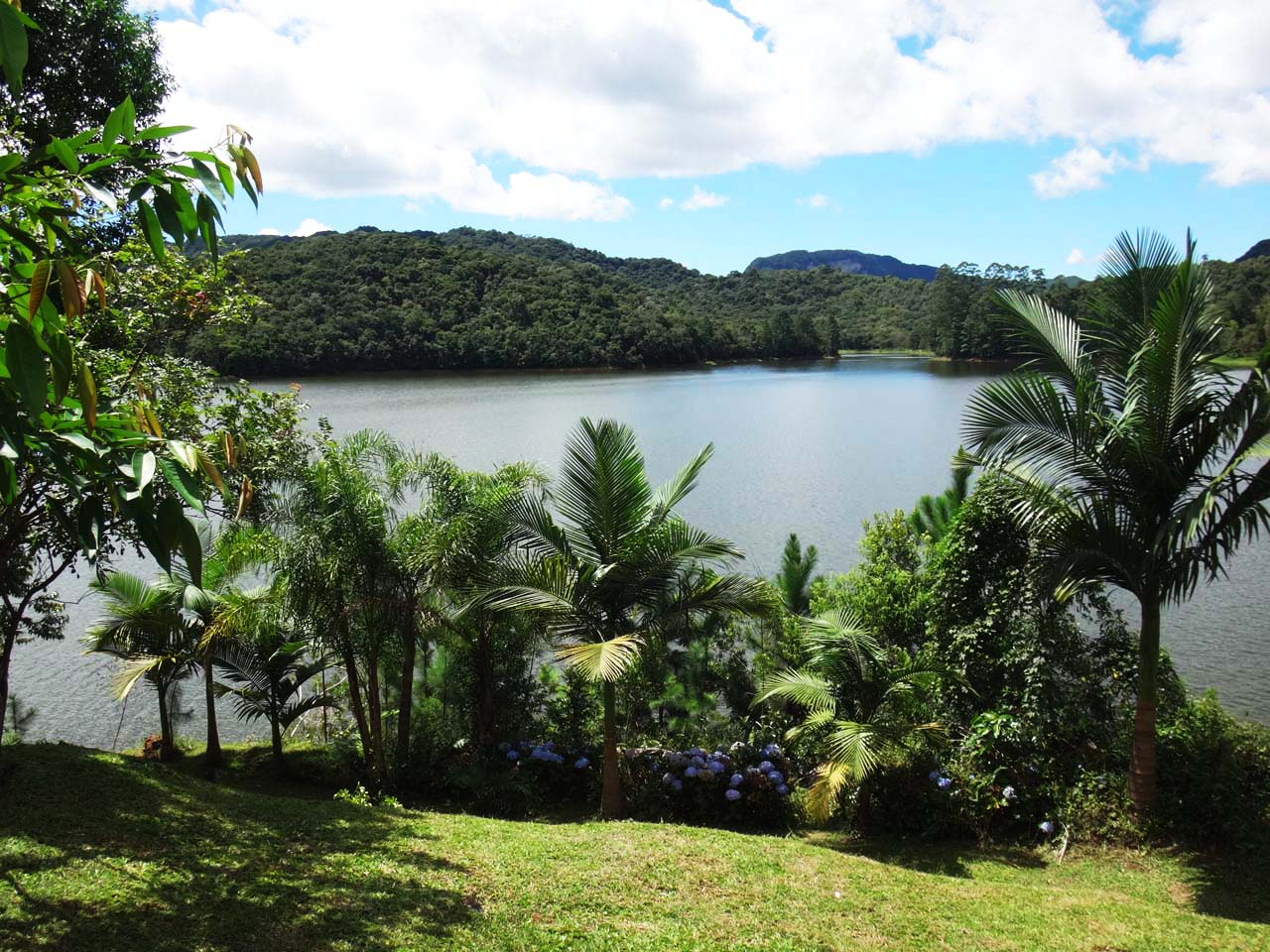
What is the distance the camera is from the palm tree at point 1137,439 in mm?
7156

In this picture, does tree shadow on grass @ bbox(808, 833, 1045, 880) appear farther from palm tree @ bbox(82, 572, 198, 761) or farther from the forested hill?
Answer: the forested hill

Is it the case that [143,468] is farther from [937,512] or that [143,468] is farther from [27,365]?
[937,512]

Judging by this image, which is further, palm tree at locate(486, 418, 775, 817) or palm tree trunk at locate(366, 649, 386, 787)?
palm tree trunk at locate(366, 649, 386, 787)

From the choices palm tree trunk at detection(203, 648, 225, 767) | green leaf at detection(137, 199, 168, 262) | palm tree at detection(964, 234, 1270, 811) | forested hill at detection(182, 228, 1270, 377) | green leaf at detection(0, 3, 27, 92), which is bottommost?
palm tree trunk at detection(203, 648, 225, 767)

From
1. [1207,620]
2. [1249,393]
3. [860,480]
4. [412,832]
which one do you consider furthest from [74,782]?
[860,480]

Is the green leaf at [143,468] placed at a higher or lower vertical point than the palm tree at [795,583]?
higher

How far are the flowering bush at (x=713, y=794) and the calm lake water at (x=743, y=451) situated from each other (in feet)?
26.2

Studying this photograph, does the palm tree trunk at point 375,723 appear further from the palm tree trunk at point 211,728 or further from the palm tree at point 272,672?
the palm tree trunk at point 211,728

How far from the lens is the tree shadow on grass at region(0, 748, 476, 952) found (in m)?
4.32

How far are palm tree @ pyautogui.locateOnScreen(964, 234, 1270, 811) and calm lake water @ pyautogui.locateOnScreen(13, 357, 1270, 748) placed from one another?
734cm

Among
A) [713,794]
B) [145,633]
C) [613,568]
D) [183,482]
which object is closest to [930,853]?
[713,794]

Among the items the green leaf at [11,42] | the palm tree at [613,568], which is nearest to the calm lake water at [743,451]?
the palm tree at [613,568]

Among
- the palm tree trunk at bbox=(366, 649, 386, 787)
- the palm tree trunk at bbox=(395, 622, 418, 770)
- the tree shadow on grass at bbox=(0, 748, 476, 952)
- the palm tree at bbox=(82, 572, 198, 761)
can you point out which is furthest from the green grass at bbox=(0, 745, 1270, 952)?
the palm tree at bbox=(82, 572, 198, 761)

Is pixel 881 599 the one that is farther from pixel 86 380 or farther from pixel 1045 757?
pixel 86 380
